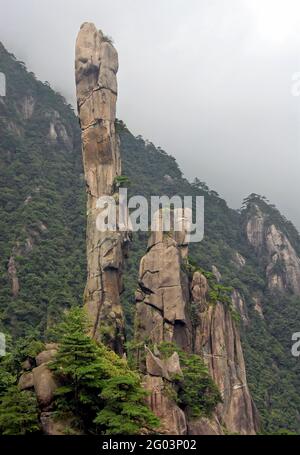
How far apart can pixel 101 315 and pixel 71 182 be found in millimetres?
55942

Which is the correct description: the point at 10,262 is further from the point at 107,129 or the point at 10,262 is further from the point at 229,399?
the point at 229,399

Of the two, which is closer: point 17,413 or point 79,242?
point 17,413

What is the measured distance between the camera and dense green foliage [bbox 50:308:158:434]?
24547mm

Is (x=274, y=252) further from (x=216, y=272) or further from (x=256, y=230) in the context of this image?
(x=216, y=272)

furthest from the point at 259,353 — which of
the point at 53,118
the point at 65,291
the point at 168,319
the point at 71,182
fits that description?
the point at 53,118

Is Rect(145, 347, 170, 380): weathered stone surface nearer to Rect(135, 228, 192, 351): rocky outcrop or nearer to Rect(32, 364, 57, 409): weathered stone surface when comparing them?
Rect(32, 364, 57, 409): weathered stone surface

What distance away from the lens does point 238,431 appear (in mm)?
38562

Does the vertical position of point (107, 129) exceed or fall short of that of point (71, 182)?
it falls short

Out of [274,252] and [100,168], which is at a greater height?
[274,252]

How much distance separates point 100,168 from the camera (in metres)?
44.8

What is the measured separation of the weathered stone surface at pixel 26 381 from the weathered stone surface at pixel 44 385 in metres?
0.48

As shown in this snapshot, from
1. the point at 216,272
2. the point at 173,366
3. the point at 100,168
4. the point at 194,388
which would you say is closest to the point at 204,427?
the point at 194,388

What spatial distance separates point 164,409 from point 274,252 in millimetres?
75171

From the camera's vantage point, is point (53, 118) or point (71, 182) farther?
point (53, 118)
